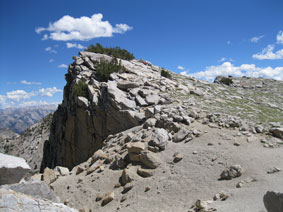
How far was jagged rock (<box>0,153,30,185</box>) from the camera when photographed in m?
6.46

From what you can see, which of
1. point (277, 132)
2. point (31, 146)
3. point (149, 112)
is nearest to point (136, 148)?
point (149, 112)

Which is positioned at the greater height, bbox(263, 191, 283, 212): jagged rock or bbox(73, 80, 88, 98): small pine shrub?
bbox(73, 80, 88, 98): small pine shrub

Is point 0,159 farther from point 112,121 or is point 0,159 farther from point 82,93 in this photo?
point 82,93

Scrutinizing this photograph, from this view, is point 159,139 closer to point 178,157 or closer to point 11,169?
point 178,157

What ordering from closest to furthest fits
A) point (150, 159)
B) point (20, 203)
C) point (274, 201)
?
point (20, 203), point (274, 201), point (150, 159)

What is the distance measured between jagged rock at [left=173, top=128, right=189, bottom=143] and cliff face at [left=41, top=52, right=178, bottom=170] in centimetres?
359

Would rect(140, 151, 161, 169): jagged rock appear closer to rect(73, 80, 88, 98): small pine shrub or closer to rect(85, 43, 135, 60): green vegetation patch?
rect(73, 80, 88, 98): small pine shrub

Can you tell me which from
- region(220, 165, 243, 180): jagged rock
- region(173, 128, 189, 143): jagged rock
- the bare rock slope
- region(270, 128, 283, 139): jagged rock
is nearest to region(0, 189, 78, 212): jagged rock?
the bare rock slope

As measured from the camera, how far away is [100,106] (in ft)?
63.3

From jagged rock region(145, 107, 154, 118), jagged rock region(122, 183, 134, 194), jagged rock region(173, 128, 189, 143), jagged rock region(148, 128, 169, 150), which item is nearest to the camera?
jagged rock region(122, 183, 134, 194)

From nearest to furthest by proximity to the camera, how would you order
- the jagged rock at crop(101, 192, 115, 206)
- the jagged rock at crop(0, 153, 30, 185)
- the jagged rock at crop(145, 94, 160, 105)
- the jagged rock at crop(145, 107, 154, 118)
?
the jagged rock at crop(0, 153, 30, 185)
the jagged rock at crop(101, 192, 115, 206)
the jagged rock at crop(145, 107, 154, 118)
the jagged rock at crop(145, 94, 160, 105)

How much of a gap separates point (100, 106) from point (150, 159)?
34.4 ft

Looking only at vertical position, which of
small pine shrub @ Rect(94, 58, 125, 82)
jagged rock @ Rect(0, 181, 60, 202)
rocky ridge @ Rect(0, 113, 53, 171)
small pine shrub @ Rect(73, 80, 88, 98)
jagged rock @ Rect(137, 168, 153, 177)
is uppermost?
small pine shrub @ Rect(94, 58, 125, 82)

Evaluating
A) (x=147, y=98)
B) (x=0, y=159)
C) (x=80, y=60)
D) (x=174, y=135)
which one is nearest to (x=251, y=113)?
(x=174, y=135)
